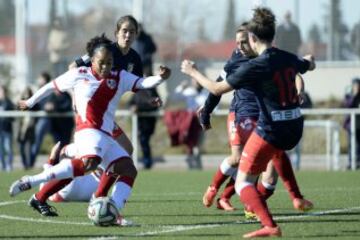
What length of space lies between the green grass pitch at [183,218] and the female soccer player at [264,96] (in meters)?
0.49

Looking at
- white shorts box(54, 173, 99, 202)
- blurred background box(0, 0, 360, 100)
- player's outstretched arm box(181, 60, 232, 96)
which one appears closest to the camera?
player's outstretched arm box(181, 60, 232, 96)

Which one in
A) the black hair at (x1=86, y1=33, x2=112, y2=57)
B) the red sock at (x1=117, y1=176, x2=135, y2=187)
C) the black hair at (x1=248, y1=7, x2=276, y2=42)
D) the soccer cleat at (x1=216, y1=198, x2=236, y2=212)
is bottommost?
the soccer cleat at (x1=216, y1=198, x2=236, y2=212)

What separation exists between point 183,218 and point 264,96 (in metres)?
1.83

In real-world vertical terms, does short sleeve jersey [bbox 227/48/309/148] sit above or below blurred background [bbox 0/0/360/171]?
above

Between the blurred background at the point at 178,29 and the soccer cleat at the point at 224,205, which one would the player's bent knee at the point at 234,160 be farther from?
the blurred background at the point at 178,29

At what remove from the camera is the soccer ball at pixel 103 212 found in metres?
9.31

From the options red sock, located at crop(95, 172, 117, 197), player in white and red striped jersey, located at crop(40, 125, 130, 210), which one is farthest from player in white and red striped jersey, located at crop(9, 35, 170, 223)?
player in white and red striped jersey, located at crop(40, 125, 130, 210)

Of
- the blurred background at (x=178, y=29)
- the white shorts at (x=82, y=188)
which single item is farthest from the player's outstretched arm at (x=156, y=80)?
the blurred background at (x=178, y=29)

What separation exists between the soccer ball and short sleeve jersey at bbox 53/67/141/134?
735 mm

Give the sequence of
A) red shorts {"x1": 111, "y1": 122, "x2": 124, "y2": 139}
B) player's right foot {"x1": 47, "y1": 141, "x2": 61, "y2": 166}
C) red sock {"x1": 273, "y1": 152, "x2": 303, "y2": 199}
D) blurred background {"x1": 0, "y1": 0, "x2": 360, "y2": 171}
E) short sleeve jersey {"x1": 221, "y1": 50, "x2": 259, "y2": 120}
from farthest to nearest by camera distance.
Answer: blurred background {"x1": 0, "y1": 0, "x2": 360, "y2": 171} → player's right foot {"x1": 47, "y1": 141, "x2": 61, "y2": 166} → red shorts {"x1": 111, "y1": 122, "x2": 124, "y2": 139} → short sleeve jersey {"x1": 221, "y1": 50, "x2": 259, "y2": 120} → red sock {"x1": 273, "y1": 152, "x2": 303, "y2": 199}

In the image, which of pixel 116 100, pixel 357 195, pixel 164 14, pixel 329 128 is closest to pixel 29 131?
pixel 329 128

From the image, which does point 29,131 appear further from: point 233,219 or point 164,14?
point 233,219

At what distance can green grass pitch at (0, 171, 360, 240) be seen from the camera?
350 inches

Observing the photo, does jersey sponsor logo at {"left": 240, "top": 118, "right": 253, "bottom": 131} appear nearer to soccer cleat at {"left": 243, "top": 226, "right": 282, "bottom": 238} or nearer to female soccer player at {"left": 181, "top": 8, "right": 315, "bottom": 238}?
female soccer player at {"left": 181, "top": 8, "right": 315, "bottom": 238}
